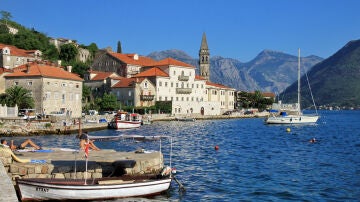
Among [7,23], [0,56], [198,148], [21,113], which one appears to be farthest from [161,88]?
[198,148]

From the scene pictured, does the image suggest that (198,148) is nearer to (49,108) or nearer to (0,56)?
(49,108)

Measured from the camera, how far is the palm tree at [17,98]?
65.2 meters

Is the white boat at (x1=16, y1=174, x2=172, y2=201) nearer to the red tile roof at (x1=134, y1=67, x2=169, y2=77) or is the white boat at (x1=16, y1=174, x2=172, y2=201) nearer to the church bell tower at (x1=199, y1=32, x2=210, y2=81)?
the red tile roof at (x1=134, y1=67, x2=169, y2=77)

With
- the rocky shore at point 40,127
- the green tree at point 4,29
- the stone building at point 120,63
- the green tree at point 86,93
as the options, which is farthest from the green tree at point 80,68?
the rocky shore at point 40,127

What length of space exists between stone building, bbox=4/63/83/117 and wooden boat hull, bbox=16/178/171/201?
52.5 m

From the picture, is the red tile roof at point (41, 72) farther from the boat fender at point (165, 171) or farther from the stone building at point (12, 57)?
the boat fender at point (165, 171)

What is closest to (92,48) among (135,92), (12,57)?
(12,57)

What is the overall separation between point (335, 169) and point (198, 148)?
1482 centimetres

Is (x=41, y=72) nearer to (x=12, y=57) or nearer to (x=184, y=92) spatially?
(x=12, y=57)

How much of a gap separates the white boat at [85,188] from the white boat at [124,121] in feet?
162

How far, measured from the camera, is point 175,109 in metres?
102

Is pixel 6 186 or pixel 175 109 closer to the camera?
pixel 6 186

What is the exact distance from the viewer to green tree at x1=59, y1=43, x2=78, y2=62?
378 feet

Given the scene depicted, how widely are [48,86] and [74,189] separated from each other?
55.8m
